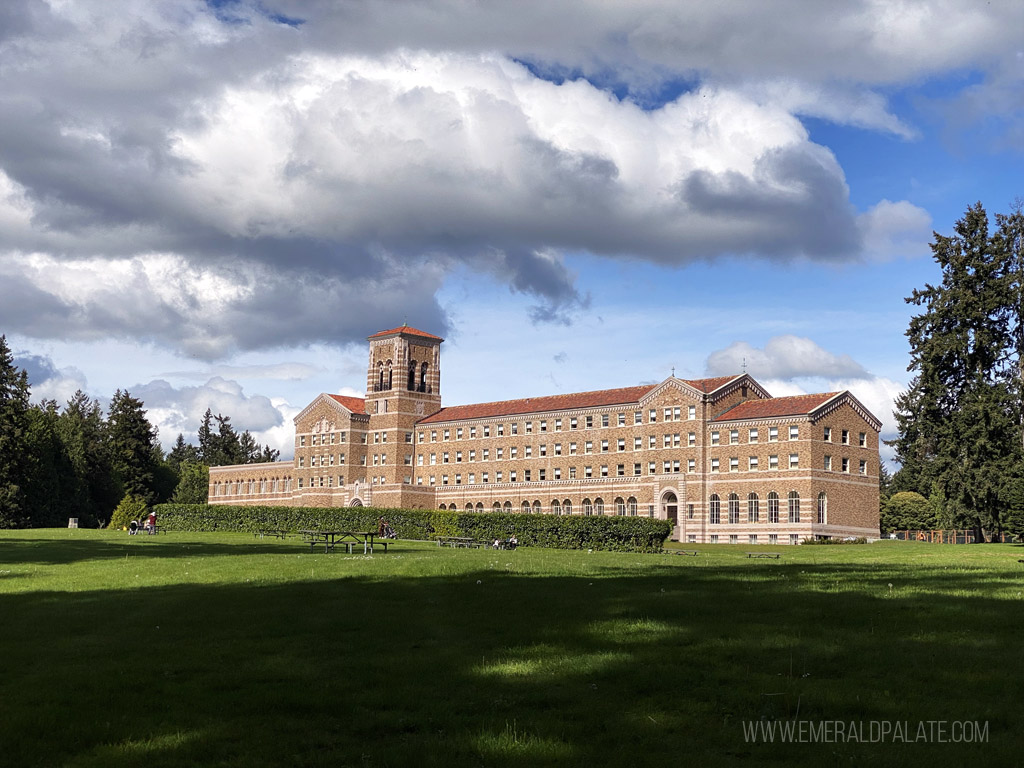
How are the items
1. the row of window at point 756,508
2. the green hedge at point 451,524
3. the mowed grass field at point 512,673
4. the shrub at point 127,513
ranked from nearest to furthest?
the mowed grass field at point 512,673, the green hedge at point 451,524, the row of window at point 756,508, the shrub at point 127,513

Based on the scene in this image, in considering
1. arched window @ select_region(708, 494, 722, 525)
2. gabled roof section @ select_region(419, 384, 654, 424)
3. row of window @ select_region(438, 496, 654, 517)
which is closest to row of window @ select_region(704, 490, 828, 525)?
arched window @ select_region(708, 494, 722, 525)

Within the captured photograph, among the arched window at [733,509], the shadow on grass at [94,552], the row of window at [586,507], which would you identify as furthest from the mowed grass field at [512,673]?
the row of window at [586,507]

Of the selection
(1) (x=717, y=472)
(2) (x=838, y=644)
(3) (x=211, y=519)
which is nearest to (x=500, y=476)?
(1) (x=717, y=472)

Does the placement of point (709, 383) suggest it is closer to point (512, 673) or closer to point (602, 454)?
point (602, 454)

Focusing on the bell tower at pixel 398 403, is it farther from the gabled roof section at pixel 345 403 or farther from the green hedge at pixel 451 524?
the green hedge at pixel 451 524

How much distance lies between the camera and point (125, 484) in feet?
473

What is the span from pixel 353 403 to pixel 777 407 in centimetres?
5924

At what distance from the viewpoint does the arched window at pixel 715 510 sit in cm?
9831

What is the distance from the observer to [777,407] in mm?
96500

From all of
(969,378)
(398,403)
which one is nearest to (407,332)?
(398,403)

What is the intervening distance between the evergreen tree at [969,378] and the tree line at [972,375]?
3.0 inches

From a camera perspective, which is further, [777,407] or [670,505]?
[670,505]

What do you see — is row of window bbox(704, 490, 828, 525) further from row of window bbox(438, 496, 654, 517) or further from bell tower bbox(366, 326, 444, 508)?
bell tower bbox(366, 326, 444, 508)

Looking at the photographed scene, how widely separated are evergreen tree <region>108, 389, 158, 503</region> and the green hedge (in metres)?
47.4
